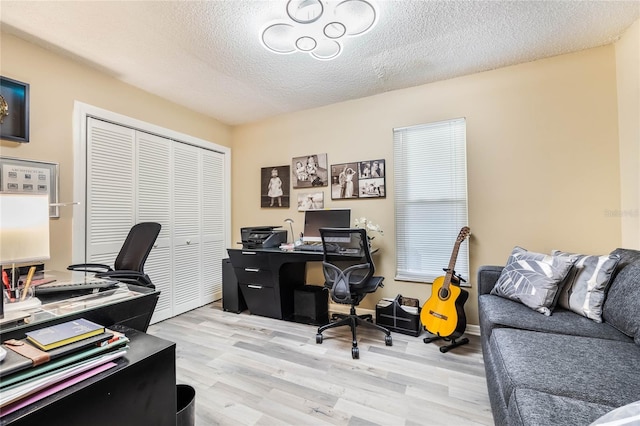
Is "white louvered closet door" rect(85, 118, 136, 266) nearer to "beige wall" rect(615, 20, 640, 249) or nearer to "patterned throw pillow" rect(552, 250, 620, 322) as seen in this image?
"patterned throw pillow" rect(552, 250, 620, 322)

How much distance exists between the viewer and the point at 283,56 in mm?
2281

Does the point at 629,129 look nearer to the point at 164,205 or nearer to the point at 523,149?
the point at 523,149

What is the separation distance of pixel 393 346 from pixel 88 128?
332 cm

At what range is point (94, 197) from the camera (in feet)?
8.02

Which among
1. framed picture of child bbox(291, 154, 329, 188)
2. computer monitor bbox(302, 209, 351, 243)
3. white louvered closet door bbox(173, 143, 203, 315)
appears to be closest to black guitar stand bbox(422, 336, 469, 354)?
computer monitor bbox(302, 209, 351, 243)

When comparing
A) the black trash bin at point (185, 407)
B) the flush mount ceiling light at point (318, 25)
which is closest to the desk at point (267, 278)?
the black trash bin at point (185, 407)

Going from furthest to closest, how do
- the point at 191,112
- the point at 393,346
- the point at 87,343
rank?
the point at 191,112 < the point at 393,346 < the point at 87,343

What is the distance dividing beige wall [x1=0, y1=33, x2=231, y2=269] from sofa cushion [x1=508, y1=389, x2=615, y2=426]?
3063 mm

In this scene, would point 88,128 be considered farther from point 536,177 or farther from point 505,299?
point 536,177

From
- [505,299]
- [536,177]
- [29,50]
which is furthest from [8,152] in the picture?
[536,177]

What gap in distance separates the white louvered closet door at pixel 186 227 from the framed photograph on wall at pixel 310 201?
1313mm

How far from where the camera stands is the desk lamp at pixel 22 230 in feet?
2.97

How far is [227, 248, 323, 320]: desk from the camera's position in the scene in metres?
2.92

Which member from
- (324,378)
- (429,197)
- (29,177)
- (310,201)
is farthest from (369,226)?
(29,177)
